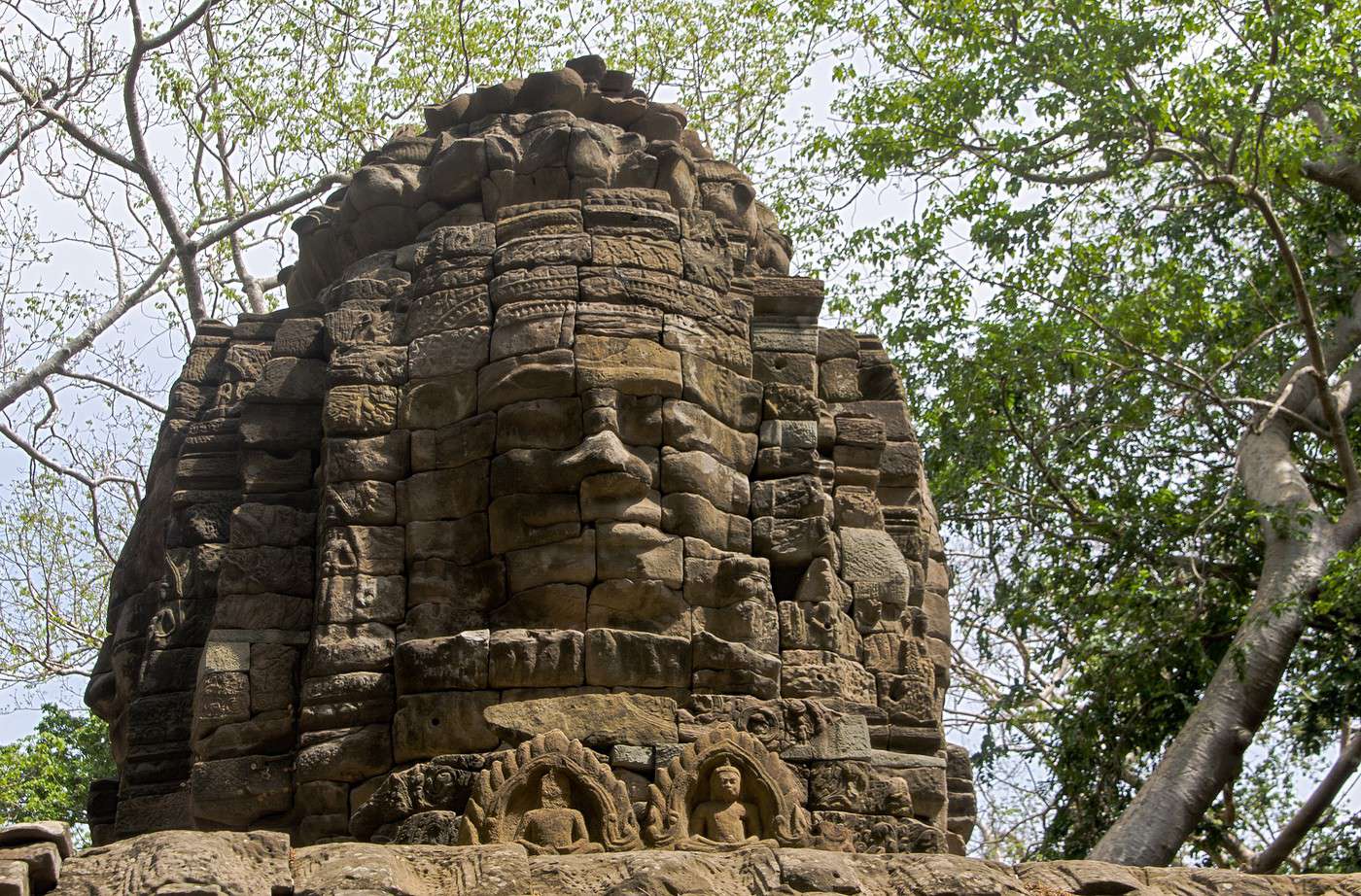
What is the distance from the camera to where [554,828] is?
7371mm

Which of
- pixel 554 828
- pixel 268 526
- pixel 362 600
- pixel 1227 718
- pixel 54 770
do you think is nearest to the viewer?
pixel 554 828

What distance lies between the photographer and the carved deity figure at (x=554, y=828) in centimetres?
732

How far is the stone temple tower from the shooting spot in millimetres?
7852

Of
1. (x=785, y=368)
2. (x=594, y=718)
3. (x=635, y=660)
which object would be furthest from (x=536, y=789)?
(x=785, y=368)

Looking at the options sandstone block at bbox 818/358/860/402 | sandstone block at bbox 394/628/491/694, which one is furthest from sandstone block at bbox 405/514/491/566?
sandstone block at bbox 818/358/860/402

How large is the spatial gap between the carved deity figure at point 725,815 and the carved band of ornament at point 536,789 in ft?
0.95

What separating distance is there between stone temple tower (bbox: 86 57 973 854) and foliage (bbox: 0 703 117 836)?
6.86 metres

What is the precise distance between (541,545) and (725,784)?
148 cm

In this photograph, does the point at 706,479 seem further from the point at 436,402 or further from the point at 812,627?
the point at 436,402

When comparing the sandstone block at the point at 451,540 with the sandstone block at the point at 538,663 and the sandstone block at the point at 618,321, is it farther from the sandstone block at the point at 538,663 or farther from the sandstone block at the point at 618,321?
the sandstone block at the point at 618,321

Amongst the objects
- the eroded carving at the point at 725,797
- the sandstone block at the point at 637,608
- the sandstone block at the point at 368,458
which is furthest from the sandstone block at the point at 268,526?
the eroded carving at the point at 725,797

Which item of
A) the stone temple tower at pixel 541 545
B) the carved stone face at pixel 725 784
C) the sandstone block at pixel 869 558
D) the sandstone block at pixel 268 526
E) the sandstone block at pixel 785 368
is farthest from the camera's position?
the sandstone block at pixel 785 368

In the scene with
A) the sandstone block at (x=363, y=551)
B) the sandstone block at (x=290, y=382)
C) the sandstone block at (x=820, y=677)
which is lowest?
the sandstone block at (x=820, y=677)

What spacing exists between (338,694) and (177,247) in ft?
30.8
